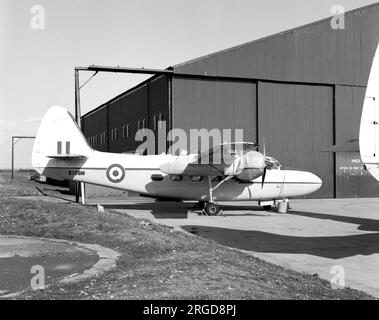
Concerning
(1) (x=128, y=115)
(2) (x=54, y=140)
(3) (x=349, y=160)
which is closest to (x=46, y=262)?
(2) (x=54, y=140)

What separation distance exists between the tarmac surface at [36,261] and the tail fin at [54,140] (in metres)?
9.07

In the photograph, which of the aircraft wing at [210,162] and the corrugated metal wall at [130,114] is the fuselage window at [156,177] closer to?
the aircraft wing at [210,162]

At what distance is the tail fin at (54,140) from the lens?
1939cm

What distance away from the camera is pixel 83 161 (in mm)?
19172

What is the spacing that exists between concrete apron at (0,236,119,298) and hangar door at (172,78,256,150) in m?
16.9

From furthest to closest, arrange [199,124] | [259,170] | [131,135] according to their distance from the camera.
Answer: [131,135], [199,124], [259,170]

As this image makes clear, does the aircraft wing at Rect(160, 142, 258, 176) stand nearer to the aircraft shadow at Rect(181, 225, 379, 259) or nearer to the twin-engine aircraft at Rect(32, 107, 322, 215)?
the twin-engine aircraft at Rect(32, 107, 322, 215)

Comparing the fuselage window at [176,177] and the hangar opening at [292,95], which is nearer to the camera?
the fuselage window at [176,177]

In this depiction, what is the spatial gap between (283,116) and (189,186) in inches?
459

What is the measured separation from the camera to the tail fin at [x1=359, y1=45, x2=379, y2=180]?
7996 mm

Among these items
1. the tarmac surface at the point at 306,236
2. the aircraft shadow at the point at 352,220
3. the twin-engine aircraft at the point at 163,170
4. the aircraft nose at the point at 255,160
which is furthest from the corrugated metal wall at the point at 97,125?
the aircraft shadow at the point at 352,220

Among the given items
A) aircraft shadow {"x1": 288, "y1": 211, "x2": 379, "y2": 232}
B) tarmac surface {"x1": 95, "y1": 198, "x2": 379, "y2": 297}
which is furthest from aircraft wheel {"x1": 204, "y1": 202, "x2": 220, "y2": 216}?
aircraft shadow {"x1": 288, "y1": 211, "x2": 379, "y2": 232}
